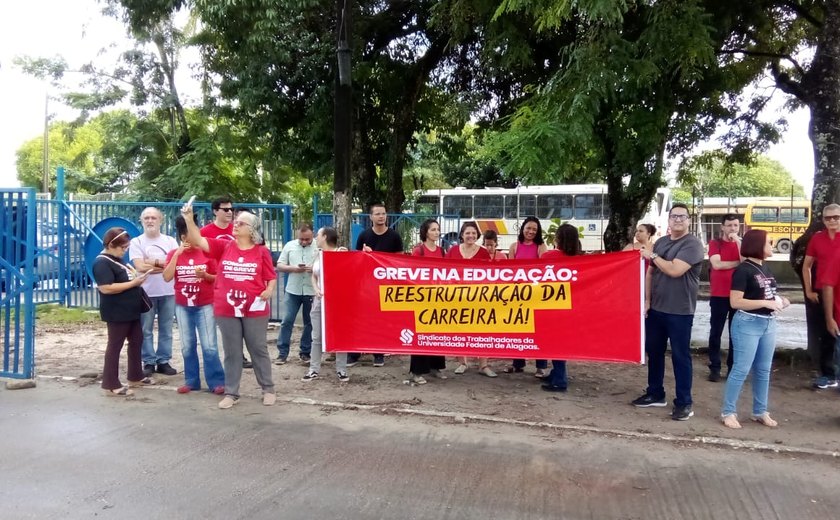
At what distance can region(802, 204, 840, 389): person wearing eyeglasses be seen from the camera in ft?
21.1

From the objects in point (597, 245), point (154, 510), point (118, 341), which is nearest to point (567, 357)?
point (154, 510)

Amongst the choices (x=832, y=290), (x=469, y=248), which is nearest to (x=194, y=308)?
(x=469, y=248)

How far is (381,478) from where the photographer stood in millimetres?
4469

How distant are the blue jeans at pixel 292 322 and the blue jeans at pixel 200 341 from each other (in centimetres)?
140

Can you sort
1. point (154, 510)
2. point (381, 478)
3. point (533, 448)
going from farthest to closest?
1. point (533, 448)
2. point (381, 478)
3. point (154, 510)

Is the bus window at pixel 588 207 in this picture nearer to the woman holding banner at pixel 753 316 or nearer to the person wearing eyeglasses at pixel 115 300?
the woman holding banner at pixel 753 316

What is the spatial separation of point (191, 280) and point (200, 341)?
632 mm

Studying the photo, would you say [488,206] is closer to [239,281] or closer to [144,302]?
[144,302]

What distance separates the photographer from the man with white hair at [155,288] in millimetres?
6938

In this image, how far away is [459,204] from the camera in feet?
99.1

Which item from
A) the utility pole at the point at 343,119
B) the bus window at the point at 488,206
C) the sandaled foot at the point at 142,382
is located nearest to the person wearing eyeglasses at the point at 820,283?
the utility pole at the point at 343,119

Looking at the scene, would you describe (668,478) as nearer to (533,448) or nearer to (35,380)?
(533,448)

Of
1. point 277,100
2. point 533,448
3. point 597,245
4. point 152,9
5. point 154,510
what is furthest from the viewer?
point 597,245

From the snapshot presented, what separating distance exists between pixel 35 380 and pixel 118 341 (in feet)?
4.44
